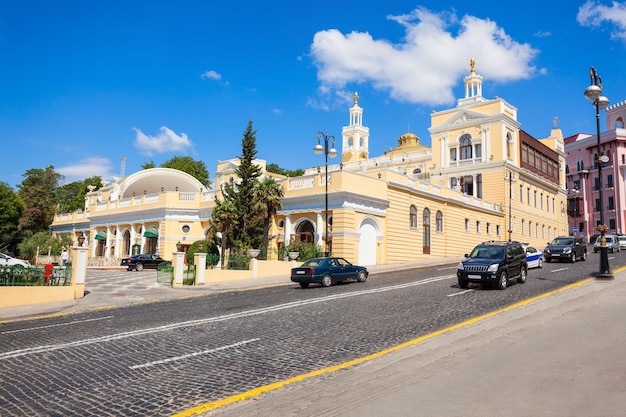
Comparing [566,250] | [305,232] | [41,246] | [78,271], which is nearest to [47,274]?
[78,271]

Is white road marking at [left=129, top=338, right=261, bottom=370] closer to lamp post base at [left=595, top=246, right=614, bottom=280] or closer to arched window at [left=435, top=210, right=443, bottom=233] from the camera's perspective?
lamp post base at [left=595, top=246, right=614, bottom=280]

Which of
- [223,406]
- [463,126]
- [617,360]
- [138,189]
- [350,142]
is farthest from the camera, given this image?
Answer: [350,142]

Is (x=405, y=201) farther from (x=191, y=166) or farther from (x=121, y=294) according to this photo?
(x=191, y=166)

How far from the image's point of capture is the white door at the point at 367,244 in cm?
3238

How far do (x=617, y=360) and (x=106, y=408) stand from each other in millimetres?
7395

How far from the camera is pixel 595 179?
2886 inches

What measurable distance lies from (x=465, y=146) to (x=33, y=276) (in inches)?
1873

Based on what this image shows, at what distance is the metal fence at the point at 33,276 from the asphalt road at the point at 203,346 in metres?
3.55

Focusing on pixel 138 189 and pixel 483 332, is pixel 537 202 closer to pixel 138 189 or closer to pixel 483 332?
pixel 138 189

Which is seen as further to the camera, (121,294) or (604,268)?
(121,294)

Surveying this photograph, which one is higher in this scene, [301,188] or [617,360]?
[301,188]

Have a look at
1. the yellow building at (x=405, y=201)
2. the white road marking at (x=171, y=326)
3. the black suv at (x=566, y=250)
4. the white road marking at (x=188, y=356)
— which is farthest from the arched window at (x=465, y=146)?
the white road marking at (x=188, y=356)

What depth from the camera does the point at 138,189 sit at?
188ft

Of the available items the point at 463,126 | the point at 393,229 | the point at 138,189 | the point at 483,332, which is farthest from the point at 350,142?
the point at 483,332
